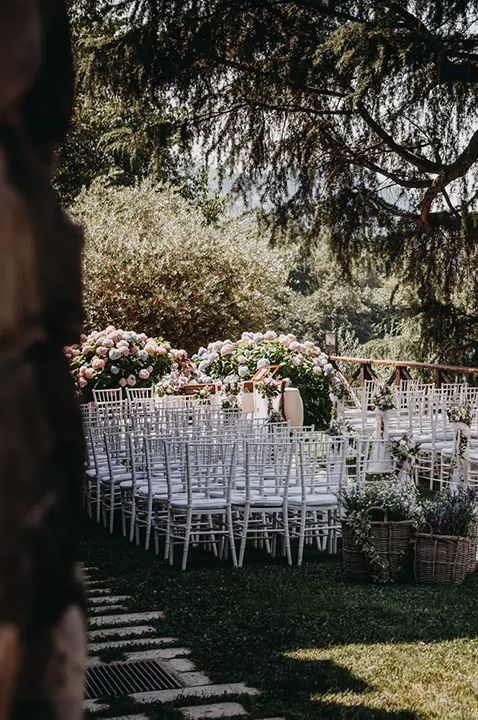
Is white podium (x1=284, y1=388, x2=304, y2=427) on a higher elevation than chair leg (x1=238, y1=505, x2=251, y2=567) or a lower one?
higher

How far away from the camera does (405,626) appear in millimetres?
5430

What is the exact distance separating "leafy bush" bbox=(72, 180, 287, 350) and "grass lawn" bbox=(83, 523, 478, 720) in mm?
12712

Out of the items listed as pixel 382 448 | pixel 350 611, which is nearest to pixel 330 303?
pixel 382 448

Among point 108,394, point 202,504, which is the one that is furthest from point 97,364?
point 202,504

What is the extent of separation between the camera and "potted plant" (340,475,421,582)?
257 inches

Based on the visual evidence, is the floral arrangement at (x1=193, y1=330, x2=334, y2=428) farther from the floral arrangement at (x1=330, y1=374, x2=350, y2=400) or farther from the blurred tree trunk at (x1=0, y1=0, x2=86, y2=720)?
the blurred tree trunk at (x1=0, y1=0, x2=86, y2=720)

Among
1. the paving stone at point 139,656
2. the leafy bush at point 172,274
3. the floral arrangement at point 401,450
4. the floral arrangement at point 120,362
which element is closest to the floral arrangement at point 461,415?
the floral arrangement at point 401,450

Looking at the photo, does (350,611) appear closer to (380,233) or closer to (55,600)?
(55,600)

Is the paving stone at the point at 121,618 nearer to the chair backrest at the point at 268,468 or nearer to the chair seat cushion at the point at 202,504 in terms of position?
the chair seat cushion at the point at 202,504

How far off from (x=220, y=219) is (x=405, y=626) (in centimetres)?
2024

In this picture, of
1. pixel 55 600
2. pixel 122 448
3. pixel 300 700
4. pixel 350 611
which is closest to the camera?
pixel 55 600

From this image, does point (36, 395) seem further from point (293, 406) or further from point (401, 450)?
point (293, 406)

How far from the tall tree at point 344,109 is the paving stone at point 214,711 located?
6749mm

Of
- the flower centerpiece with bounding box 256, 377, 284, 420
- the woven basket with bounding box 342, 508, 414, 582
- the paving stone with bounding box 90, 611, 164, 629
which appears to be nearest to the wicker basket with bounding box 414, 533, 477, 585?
the woven basket with bounding box 342, 508, 414, 582
